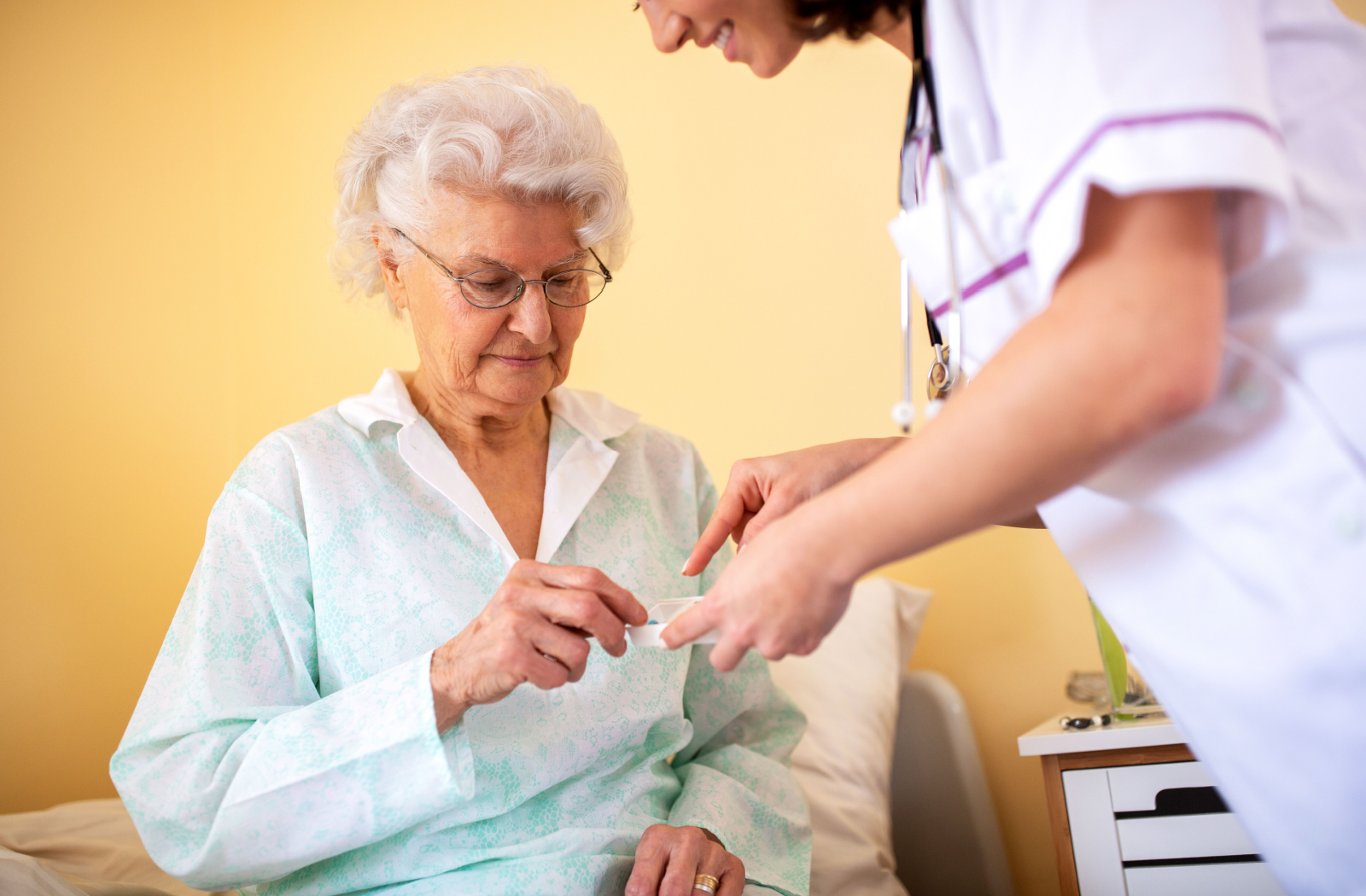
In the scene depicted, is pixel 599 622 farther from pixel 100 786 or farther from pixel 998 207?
pixel 100 786

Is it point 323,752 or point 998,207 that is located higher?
point 998,207

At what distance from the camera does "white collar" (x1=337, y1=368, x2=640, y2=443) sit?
1.26 metres

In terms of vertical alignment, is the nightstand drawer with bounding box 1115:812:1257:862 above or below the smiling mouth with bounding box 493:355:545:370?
below

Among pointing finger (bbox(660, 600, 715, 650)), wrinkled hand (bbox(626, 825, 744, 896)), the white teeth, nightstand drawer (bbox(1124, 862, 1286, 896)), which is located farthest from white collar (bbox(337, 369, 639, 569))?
nightstand drawer (bbox(1124, 862, 1286, 896))

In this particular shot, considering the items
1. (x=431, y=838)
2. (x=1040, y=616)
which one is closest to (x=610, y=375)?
(x=1040, y=616)

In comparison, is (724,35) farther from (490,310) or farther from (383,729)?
(383,729)

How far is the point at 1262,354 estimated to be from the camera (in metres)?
0.58

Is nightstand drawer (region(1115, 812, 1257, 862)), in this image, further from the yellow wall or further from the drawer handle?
the yellow wall

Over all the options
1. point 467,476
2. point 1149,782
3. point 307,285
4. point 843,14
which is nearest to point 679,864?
point 467,476

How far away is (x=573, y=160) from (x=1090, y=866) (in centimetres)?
120

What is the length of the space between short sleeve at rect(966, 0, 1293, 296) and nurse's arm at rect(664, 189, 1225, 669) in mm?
19

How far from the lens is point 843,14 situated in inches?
27.9

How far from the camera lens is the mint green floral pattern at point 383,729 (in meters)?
0.94

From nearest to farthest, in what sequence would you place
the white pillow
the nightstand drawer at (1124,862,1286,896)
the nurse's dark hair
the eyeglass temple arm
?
1. the nurse's dark hair
2. the nightstand drawer at (1124,862,1286,896)
3. the eyeglass temple arm
4. the white pillow
